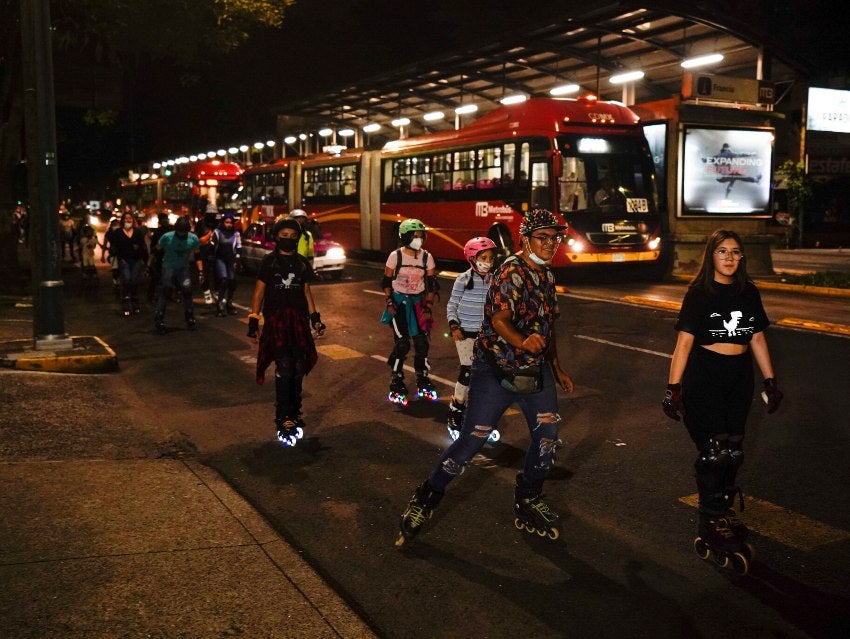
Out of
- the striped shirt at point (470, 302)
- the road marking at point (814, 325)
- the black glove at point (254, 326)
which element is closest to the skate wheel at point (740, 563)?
the striped shirt at point (470, 302)

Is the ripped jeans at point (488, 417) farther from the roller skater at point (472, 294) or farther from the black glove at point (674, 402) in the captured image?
the roller skater at point (472, 294)

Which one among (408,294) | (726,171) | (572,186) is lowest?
(408,294)

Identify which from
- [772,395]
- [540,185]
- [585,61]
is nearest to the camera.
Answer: [772,395]

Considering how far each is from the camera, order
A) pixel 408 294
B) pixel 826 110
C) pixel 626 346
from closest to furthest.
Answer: pixel 408 294 → pixel 626 346 → pixel 826 110

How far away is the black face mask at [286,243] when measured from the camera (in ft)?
23.8

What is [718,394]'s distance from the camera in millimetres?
4637

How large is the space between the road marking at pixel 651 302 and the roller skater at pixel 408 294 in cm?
802

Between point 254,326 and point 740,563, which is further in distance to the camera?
point 254,326

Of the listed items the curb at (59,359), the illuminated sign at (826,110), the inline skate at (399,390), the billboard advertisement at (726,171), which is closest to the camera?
the inline skate at (399,390)

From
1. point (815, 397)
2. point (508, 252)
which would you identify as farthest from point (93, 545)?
point (815, 397)

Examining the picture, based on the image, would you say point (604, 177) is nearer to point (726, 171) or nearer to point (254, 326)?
point (726, 171)

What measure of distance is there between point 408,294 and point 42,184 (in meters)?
5.15

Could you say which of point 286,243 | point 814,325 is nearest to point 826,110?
point 814,325

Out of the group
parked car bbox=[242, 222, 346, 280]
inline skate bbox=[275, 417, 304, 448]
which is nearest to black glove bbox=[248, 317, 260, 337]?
inline skate bbox=[275, 417, 304, 448]
